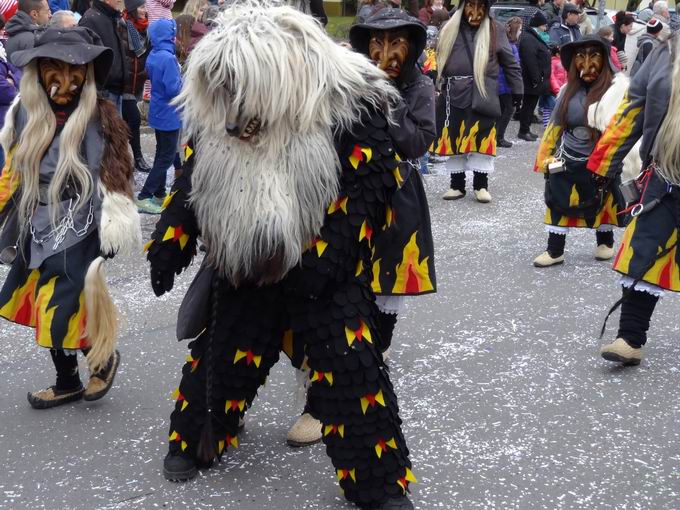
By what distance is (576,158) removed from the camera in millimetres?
5855

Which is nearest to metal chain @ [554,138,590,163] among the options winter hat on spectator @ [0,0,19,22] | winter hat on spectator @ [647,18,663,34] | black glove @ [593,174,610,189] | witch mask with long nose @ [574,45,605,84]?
black glove @ [593,174,610,189]

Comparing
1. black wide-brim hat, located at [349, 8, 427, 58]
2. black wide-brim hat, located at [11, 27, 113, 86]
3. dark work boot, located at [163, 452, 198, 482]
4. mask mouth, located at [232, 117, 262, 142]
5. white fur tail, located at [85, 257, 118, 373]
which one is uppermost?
black wide-brim hat, located at [349, 8, 427, 58]

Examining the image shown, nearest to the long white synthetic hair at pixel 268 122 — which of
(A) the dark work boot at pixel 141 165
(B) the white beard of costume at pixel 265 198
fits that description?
(B) the white beard of costume at pixel 265 198

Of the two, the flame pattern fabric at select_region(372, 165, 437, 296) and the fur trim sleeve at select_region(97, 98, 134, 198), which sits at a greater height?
the fur trim sleeve at select_region(97, 98, 134, 198)

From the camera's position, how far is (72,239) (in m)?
3.67

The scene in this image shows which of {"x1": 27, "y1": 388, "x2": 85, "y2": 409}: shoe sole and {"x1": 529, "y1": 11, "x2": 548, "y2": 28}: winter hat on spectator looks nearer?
{"x1": 27, "y1": 388, "x2": 85, "y2": 409}: shoe sole

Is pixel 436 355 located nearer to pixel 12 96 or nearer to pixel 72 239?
pixel 72 239

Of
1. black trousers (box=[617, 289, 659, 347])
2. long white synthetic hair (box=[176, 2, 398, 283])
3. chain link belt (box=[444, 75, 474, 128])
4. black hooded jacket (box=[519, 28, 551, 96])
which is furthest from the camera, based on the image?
black hooded jacket (box=[519, 28, 551, 96])

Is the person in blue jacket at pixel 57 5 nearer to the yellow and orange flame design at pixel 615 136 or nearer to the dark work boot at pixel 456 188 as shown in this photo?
the dark work boot at pixel 456 188

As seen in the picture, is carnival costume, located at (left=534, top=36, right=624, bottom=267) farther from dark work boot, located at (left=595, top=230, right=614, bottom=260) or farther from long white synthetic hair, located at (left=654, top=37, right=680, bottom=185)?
long white synthetic hair, located at (left=654, top=37, right=680, bottom=185)

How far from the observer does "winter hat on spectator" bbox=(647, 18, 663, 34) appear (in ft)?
29.7

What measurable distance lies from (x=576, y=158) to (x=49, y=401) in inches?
149

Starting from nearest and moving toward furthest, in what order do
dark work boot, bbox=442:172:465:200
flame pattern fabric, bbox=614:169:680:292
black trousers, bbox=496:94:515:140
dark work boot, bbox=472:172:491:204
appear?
flame pattern fabric, bbox=614:169:680:292 → dark work boot, bbox=472:172:491:204 → dark work boot, bbox=442:172:465:200 → black trousers, bbox=496:94:515:140

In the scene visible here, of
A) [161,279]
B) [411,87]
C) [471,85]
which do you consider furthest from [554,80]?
[161,279]
